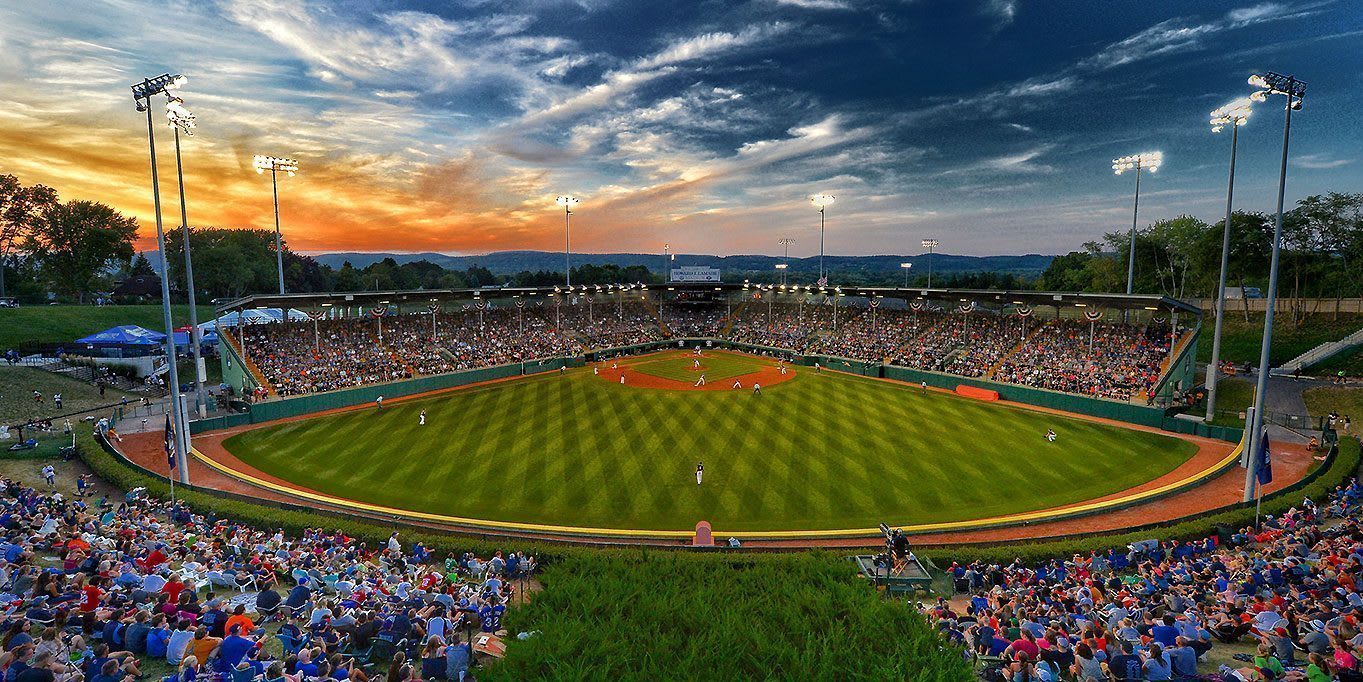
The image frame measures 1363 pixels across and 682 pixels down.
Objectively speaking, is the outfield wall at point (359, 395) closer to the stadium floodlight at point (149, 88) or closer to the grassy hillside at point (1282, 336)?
the stadium floodlight at point (149, 88)

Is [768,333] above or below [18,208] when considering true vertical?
below

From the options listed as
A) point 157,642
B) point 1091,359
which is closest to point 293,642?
point 157,642

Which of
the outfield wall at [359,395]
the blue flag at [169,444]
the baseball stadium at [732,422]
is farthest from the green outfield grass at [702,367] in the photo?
the blue flag at [169,444]

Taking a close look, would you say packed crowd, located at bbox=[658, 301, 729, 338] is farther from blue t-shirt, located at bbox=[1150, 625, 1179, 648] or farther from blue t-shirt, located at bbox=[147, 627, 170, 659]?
blue t-shirt, located at bbox=[147, 627, 170, 659]

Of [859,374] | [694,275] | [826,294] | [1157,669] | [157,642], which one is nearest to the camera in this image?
[1157,669]

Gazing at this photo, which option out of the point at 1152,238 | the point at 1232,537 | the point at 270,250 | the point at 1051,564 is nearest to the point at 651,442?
the point at 1051,564

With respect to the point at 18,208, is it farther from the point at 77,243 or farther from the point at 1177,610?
the point at 1177,610

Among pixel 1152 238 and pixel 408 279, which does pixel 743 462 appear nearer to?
pixel 1152 238
